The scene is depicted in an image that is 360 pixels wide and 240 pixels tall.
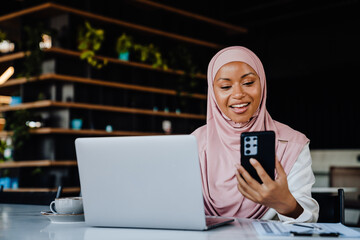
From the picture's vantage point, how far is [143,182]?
122cm

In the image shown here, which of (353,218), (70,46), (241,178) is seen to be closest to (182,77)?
(70,46)

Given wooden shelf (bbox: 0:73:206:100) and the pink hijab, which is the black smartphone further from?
wooden shelf (bbox: 0:73:206:100)

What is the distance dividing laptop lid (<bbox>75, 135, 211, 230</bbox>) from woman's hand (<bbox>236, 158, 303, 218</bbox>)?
0.20 m

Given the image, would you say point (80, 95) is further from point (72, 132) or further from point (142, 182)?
point (142, 182)

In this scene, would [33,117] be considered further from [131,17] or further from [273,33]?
[273,33]

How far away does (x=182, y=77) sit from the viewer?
18.3ft

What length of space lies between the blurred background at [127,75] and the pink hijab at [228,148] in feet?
9.09

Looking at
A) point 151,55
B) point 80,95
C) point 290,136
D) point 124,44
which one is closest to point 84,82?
point 80,95

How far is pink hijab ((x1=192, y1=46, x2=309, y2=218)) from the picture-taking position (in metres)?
1.73

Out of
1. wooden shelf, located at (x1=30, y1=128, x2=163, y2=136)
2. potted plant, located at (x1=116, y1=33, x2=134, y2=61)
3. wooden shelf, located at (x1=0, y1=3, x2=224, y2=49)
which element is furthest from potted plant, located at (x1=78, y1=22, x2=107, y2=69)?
wooden shelf, located at (x1=30, y1=128, x2=163, y2=136)

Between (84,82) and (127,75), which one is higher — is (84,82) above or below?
below

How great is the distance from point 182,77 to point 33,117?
185 centimetres

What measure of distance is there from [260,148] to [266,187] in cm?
12

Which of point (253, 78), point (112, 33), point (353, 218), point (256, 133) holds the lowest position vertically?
point (353, 218)
